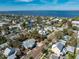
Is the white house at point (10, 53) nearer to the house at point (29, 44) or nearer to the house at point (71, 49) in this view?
the house at point (29, 44)

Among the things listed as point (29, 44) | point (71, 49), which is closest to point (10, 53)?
point (29, 44)

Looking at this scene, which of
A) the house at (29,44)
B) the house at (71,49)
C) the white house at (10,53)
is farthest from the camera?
the house at (29,44)

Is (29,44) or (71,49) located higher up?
(71,49)

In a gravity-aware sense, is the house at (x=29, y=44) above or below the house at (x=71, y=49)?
below

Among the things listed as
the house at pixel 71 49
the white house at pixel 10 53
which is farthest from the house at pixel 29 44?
the house at pixel 71 49

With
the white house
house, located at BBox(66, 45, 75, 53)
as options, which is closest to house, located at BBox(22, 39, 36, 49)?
the white house

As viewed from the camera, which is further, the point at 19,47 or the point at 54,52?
the point at 19,47

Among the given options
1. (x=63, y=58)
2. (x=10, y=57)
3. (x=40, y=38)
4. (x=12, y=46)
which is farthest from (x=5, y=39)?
(x=63, y=58)

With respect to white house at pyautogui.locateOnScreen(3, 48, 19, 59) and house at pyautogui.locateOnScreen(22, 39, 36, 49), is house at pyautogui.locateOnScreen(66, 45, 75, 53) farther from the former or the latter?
white house at pyautogui.locateOnScreen(3, 48, 19, 59)

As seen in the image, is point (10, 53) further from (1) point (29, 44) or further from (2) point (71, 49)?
(2) point (71, 49)

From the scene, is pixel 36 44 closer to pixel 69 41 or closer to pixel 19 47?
pixel 19 47

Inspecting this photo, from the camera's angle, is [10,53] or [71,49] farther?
[71,49]
